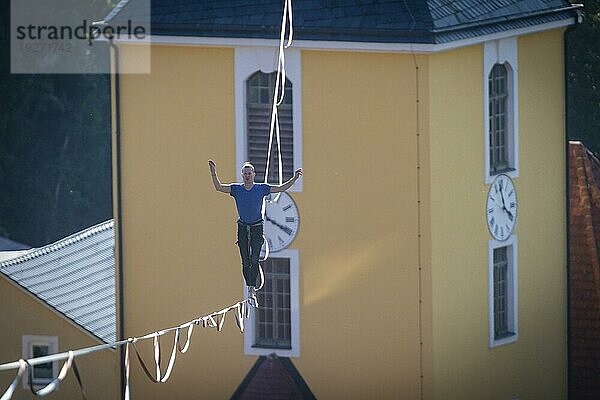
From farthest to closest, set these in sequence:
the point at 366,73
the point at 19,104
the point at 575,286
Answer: the point at 19,104 → the point at 575,286 → the point at 366,73

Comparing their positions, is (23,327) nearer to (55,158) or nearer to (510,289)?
(510,289)

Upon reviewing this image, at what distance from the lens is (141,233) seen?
1065 inches

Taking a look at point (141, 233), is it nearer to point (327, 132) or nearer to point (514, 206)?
point (327, 132)

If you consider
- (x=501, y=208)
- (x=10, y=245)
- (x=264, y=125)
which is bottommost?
(x=10, y=245)

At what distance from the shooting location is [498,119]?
89.3 ft

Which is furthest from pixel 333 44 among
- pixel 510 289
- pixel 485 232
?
pixel 510 289

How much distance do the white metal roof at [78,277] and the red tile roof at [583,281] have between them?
6634mm

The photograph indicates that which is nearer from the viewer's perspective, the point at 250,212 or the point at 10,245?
the point at 250,212

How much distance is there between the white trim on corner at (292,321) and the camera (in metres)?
26.4

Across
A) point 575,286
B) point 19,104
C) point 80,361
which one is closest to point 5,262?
point 80,361

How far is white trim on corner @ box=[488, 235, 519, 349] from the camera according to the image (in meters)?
27.1

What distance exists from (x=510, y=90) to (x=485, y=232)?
1.91 m

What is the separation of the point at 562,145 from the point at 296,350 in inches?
202

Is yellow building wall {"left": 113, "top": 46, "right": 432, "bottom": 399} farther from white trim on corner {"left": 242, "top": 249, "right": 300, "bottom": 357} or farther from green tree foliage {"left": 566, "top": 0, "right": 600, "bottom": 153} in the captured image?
green tree foliage {"left": 566, "top": 0, "right": 600, "bottom": 153}
